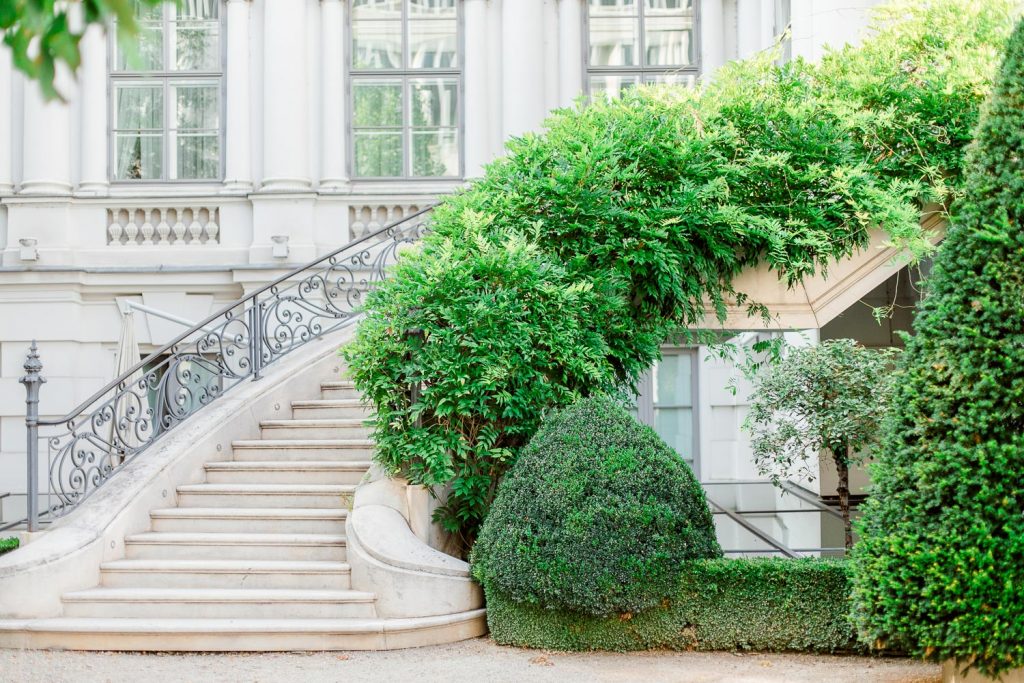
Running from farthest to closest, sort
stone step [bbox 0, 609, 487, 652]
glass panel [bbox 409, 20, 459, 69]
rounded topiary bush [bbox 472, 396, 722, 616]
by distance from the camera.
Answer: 1. glass panel [bbox 409, 20, 459, 69]
2. stone step [bbox 0, 609, 487, 652]
3. rounded topiary bush [bbox 472, 396, 722, 616]

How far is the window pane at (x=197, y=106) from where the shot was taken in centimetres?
1551

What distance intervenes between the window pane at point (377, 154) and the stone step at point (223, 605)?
8410 millimetres

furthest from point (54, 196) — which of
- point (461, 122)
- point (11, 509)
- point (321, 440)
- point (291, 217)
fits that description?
point (321, 440)

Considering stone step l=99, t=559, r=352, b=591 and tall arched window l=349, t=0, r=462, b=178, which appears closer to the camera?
stone step l=99, t=559, r=352, b=591

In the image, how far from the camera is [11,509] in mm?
14266

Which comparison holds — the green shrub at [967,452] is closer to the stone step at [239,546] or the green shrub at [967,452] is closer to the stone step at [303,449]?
the stone step at [239,546]

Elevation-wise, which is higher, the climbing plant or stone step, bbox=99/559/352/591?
the climbing plant

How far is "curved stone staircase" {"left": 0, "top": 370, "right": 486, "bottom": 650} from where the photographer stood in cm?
793

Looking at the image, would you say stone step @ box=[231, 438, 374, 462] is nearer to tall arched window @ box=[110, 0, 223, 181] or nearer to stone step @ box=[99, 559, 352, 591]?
stone step @ box=[99, 559, 352, 591]

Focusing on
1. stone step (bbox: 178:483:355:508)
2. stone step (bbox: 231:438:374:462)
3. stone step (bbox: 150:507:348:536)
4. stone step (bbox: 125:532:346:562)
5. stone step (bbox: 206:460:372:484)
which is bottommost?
stone step (bbox: 125:532:346:562)

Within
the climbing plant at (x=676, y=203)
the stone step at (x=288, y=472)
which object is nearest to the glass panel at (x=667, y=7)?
the climbing plant at (x=676, y=203)

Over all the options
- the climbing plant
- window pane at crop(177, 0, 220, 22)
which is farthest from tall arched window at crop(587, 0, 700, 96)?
the climbing plant

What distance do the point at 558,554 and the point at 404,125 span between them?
936 centimetres

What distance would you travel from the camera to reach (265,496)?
956 centimetres
